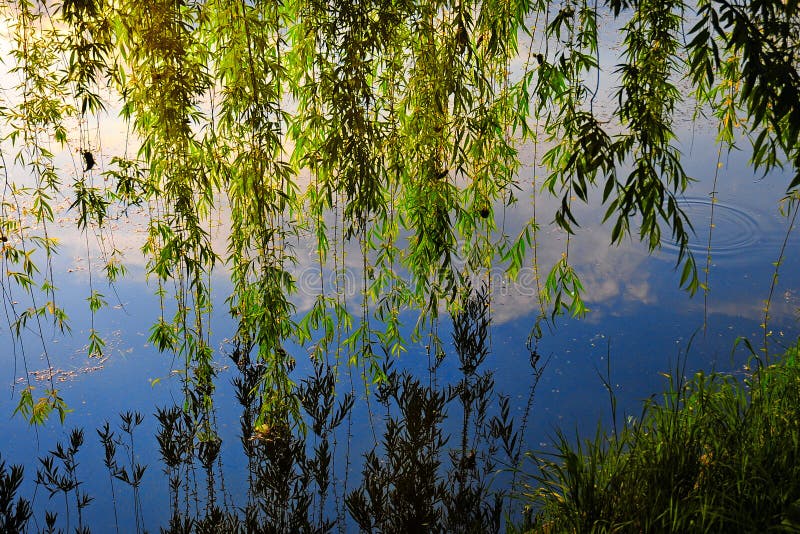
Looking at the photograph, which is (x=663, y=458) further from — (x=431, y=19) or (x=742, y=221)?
(x=742, y=221)

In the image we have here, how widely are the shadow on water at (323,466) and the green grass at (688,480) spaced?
0.33m

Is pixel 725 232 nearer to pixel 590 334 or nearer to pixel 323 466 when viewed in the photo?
pixel 590 334

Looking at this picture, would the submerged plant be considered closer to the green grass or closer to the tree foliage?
the tree foliage

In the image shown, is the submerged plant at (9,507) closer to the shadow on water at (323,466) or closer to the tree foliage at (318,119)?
the shadow on water at (323,466)

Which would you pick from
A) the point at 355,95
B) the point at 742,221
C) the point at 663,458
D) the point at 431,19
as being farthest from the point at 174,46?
the point at 742,221

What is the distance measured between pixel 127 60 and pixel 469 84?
1.32 meters

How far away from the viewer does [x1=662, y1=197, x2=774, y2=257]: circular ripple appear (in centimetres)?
530

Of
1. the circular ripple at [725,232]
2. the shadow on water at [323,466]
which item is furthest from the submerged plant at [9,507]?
the circular ripple at [725,232]

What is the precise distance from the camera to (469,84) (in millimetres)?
2762

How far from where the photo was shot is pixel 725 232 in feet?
18.1

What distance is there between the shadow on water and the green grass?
326 mm

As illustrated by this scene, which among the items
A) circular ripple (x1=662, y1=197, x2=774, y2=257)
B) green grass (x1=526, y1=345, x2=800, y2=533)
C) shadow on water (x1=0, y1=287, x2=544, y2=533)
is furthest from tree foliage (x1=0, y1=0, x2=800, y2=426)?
circular ripple (x1=662, y1=197, x2=774, y2=257)

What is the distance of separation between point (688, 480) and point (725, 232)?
3.92 metres

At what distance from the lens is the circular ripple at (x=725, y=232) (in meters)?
5.30
